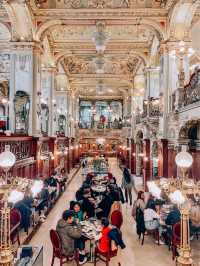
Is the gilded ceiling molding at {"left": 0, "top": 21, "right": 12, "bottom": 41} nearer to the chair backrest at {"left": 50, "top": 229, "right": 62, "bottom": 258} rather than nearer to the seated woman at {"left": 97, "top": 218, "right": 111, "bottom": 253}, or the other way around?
the chair backrest at {"left": 50, "top": 229, "right": 62, "bottom": 258}

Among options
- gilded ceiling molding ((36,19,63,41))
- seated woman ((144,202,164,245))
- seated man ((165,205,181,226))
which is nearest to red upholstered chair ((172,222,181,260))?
seated man ((165,205,181,226))

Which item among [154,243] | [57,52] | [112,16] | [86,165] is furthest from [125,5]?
[86,165]

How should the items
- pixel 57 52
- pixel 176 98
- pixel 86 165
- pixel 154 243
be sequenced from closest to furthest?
pixel 154 243, pixel 176 98, pixel 57 52, pixel 86 165

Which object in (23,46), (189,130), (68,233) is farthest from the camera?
(23,46)

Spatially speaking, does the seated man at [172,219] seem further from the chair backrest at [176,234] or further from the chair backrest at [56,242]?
the chair backrest at [56,242]

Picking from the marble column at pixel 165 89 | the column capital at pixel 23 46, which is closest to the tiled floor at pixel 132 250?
the marble column at pixel 165 89

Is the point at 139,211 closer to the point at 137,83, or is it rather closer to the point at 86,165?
the point at 86,165

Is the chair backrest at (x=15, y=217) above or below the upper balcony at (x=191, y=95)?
below

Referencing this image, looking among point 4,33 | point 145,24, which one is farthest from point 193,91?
point 4,33

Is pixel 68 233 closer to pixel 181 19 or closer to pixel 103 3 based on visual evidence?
pixel 181 19

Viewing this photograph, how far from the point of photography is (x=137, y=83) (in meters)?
21.6

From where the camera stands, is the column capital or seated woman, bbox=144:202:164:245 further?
the column capital

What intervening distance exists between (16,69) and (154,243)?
26.6ft

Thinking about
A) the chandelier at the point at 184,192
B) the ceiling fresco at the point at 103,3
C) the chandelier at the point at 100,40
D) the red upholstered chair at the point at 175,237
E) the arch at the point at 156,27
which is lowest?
the red upholstered chair at the point at 175,237
